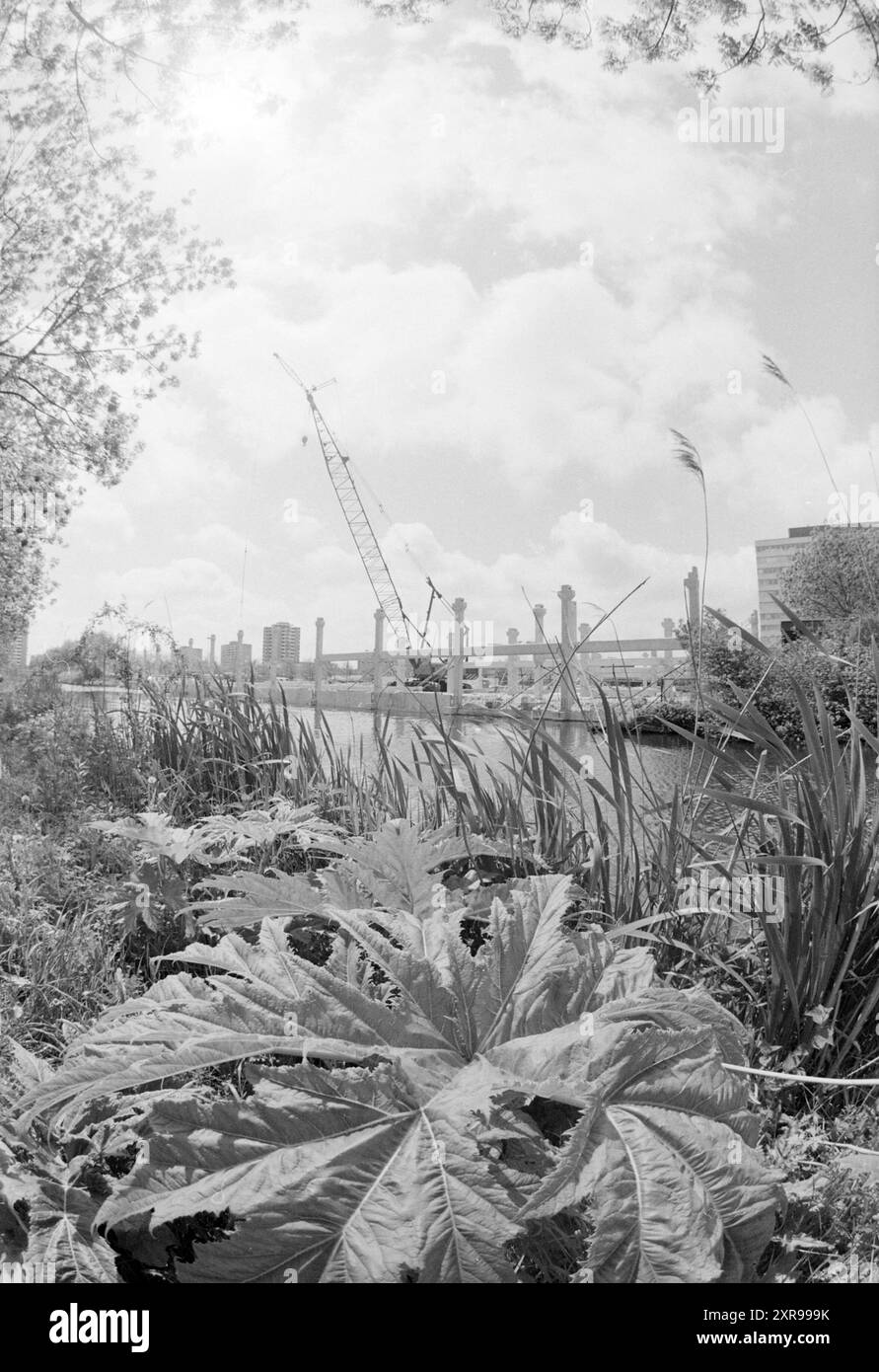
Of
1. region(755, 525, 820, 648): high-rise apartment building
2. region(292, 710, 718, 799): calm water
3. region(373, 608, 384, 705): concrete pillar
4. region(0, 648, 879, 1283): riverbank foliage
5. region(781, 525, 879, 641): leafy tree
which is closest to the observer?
region(0, 648, 879, 1283): riverbank foliage

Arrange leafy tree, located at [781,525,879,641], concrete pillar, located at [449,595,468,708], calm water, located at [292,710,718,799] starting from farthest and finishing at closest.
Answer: leafy tree, located at [781,525,879,641]
concrete pillar, located at [449,595,468,708]
calm water, located at [292,710,718,799]

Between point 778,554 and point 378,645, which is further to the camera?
point 778,554

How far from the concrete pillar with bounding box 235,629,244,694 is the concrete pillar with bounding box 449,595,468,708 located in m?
A: 0.90

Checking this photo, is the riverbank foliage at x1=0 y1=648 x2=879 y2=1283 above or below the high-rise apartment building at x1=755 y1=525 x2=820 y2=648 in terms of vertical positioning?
below

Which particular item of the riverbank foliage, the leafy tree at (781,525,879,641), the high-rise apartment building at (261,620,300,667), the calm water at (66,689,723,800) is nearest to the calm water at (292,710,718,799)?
the calm water at (66,689,723,800)

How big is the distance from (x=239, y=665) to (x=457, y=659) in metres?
1.19

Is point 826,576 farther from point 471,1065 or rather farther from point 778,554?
point 471,1065

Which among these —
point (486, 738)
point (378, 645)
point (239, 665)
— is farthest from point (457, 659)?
point (378, 645)

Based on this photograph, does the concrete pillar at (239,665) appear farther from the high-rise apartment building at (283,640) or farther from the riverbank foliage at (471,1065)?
the riverbank foliage at (471,1065)

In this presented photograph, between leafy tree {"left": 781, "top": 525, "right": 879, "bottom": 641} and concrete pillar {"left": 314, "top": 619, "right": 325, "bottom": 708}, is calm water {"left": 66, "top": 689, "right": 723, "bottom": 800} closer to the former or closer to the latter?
concrete pillar {"left": 314, "top": 619, "right": 325, "bottom": 708}

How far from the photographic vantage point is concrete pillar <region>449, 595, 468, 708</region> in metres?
2.31

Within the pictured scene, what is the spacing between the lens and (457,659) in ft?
9.36
